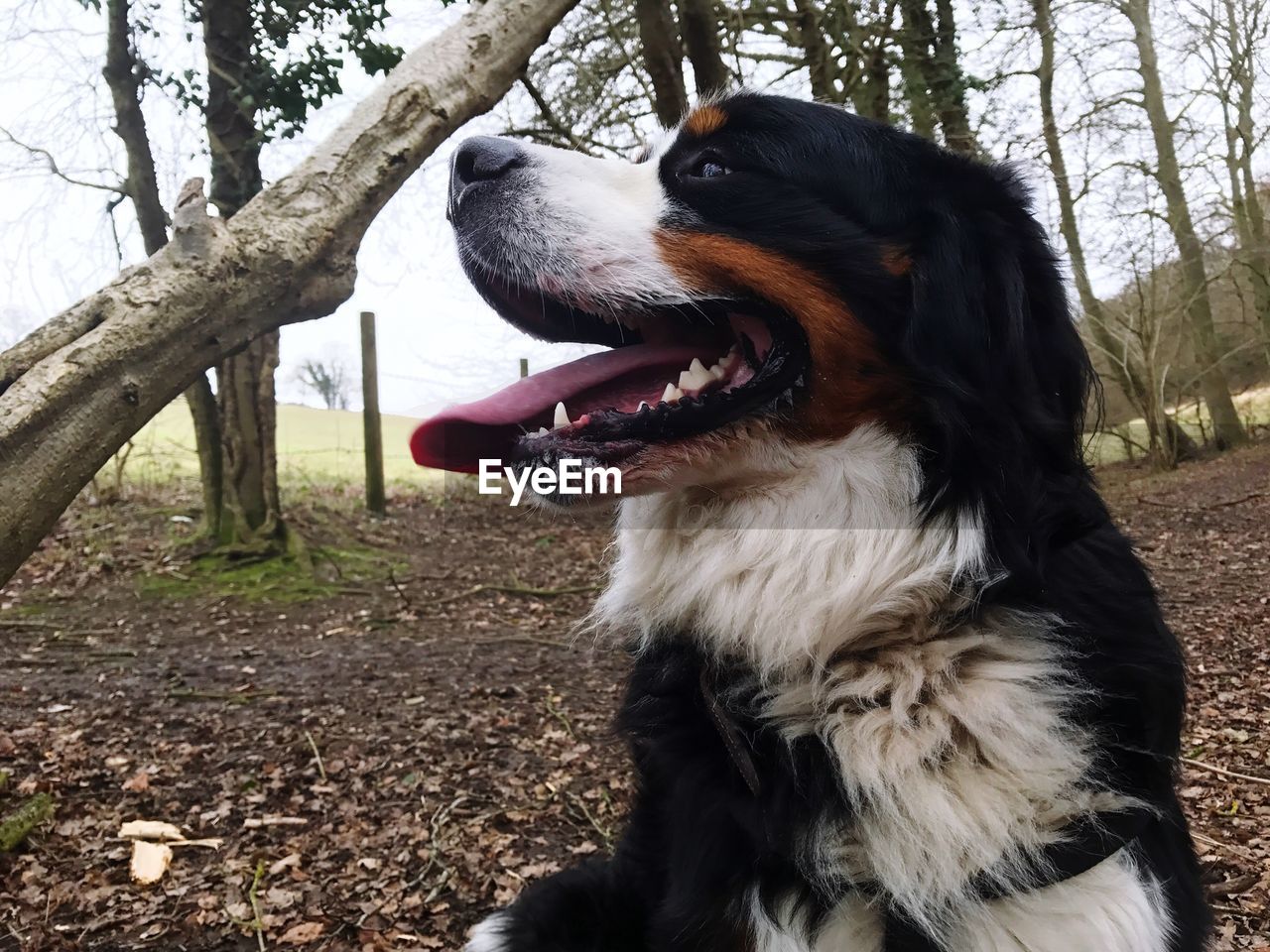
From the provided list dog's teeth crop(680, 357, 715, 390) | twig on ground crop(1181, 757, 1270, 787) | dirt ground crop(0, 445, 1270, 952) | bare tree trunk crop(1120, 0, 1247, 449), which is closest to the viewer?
dog's teeth crop(680, 357, 715, 390)

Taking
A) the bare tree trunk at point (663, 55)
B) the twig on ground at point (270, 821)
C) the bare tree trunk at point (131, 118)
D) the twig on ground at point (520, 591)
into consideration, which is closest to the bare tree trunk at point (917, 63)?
the bare tree trunk at point (663, 55)

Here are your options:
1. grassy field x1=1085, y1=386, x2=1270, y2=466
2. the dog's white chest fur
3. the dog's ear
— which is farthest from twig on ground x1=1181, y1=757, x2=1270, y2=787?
grassy field x1=1085, y1=386, x2=1270, y2=466

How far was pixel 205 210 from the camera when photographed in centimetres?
273

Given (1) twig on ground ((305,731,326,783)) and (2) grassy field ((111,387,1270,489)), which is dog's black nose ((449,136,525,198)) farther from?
(2) grassy field ((111,387,1270,489))

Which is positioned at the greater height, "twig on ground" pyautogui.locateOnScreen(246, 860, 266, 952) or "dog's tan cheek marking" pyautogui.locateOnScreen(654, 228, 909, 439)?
"dog's tan cheek marking" pyautogui.locateOnScreen(654, 228, 909, 439)

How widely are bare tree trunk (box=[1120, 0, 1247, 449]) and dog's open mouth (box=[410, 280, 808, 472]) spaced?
11.7m

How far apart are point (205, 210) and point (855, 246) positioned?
205 centimetres

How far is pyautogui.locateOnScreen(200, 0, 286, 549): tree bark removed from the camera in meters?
6.57

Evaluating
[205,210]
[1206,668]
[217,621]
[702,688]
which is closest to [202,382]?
[217,621]

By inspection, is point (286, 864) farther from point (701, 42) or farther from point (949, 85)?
point (949, 85)

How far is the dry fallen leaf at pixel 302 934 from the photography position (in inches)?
100

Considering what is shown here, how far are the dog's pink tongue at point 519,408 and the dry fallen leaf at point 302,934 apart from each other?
170cm

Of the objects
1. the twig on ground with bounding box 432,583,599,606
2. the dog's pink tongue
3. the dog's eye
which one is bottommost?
the twig on ground with bounding box 432,583,599,606

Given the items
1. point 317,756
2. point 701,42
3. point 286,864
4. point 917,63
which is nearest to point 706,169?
point 286,864
